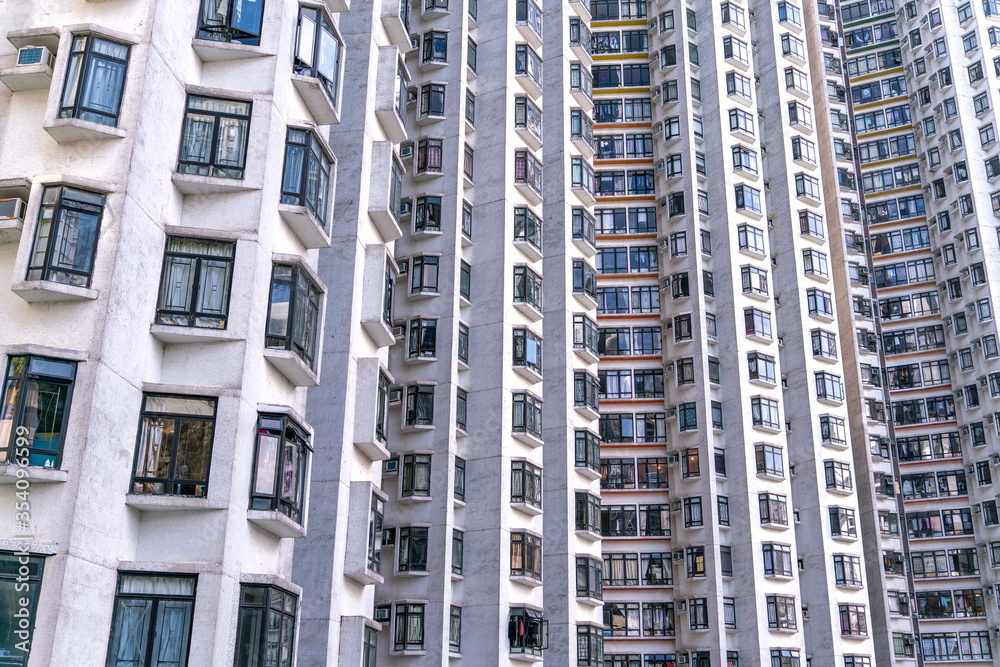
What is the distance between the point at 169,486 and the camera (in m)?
22.5

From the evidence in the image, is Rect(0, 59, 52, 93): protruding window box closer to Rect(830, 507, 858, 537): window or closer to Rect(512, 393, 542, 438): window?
Rect(512, 393, 542, 438): window

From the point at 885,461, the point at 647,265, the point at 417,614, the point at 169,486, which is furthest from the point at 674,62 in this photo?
the point at 169,486

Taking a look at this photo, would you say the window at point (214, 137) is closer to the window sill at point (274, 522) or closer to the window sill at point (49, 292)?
the window sill at point (49, 292)

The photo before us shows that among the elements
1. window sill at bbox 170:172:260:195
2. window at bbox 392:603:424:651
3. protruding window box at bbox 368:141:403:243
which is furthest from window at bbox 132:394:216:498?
window at bbox 392:603:424:651

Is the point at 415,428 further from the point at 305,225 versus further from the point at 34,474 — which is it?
the point at 34,474

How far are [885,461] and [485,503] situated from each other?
38.0 m

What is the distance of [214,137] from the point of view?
83.7ft

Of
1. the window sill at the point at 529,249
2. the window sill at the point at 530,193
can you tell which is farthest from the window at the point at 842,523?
the window sill at the point at 530,193

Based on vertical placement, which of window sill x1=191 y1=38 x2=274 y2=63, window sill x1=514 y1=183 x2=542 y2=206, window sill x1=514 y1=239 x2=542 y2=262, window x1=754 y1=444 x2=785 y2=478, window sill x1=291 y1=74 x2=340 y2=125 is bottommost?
window x1=754 y1=444 x2=785 y2=478

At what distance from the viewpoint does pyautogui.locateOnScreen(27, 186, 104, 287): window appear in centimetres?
2172

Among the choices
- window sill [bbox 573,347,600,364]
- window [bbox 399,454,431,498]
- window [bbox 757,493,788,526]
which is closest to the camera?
window [bbox 399,454,431,498]

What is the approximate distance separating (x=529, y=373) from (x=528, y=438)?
121 inches

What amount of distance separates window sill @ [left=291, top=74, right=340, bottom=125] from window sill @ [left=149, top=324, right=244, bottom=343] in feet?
25.7

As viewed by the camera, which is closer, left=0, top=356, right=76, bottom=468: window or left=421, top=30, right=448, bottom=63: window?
left=0, top=356, right=76, bottom=468: window
